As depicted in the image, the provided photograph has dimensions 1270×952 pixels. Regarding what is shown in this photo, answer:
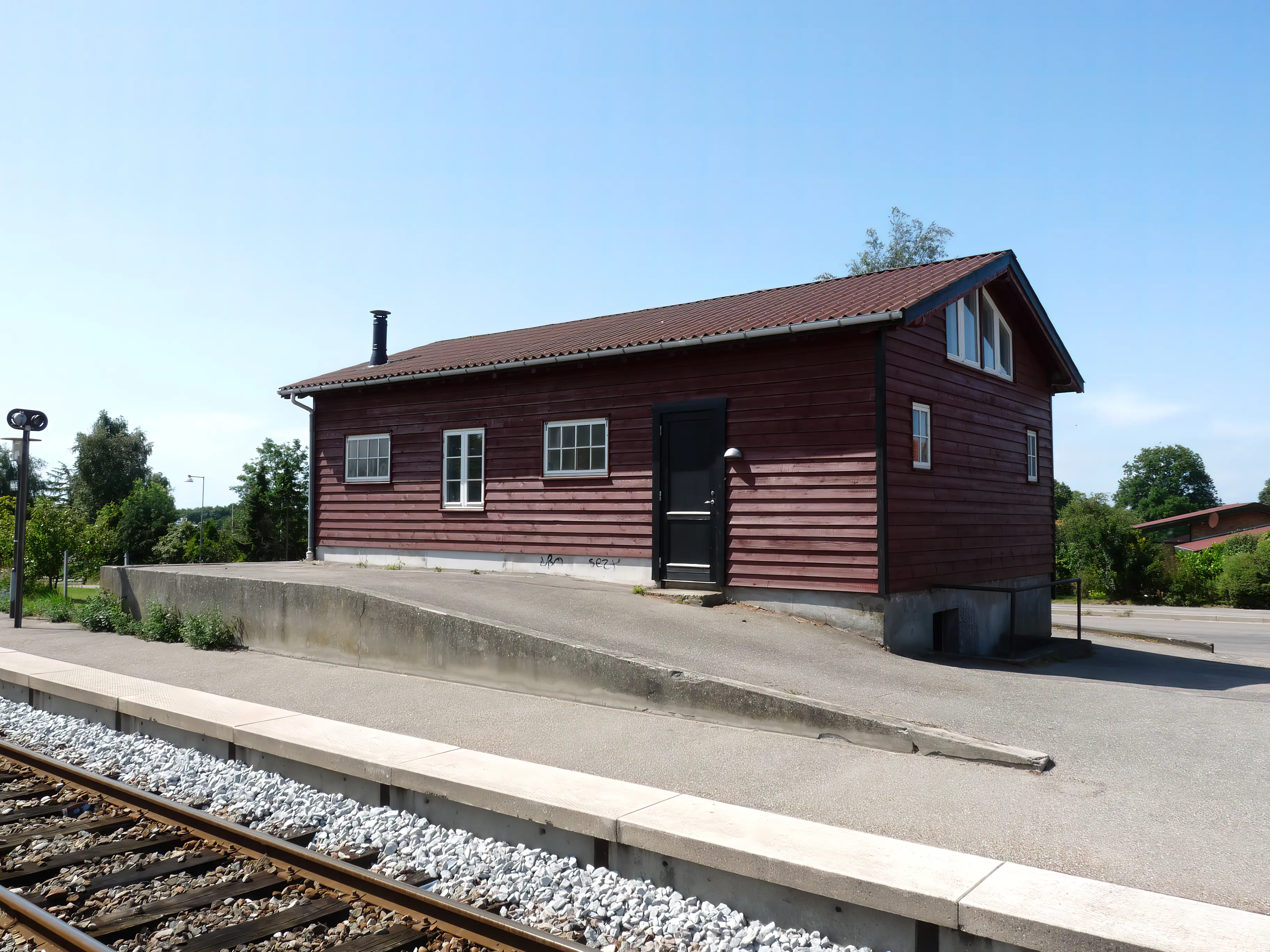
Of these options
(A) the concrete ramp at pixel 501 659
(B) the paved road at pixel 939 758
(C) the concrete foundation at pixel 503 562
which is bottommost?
(B) the paved road at pixel 939 758

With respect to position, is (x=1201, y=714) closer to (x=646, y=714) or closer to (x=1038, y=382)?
(x=646, y=714)

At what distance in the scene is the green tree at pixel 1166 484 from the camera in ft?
313

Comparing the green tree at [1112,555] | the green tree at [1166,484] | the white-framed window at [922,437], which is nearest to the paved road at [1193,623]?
the green tree at [1112,555]

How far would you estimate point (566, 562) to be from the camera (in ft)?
44.9

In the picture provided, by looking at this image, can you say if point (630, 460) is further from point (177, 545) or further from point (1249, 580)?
point (177, 545)

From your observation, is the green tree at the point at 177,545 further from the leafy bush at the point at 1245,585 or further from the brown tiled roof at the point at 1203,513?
the brown tiled roof at the point at 1203,513

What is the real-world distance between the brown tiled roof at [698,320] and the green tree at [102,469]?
4866 centimetres

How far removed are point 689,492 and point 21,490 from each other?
1127cm

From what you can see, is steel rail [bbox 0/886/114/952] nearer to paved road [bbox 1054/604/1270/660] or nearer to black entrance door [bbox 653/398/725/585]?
black entrance door [bbox 653/398/725/585]

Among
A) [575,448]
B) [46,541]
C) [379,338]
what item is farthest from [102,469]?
[575,448]

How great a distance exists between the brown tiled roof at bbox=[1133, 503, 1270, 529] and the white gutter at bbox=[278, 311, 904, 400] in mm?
48993

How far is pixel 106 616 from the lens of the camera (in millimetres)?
14242

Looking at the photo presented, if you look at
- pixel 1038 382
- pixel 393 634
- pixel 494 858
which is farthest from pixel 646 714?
pixel 1038 382

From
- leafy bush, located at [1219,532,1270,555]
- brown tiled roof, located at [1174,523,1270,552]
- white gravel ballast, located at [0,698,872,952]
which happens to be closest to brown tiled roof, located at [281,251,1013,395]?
white gravel ballast, located at [0,698,872,952]
